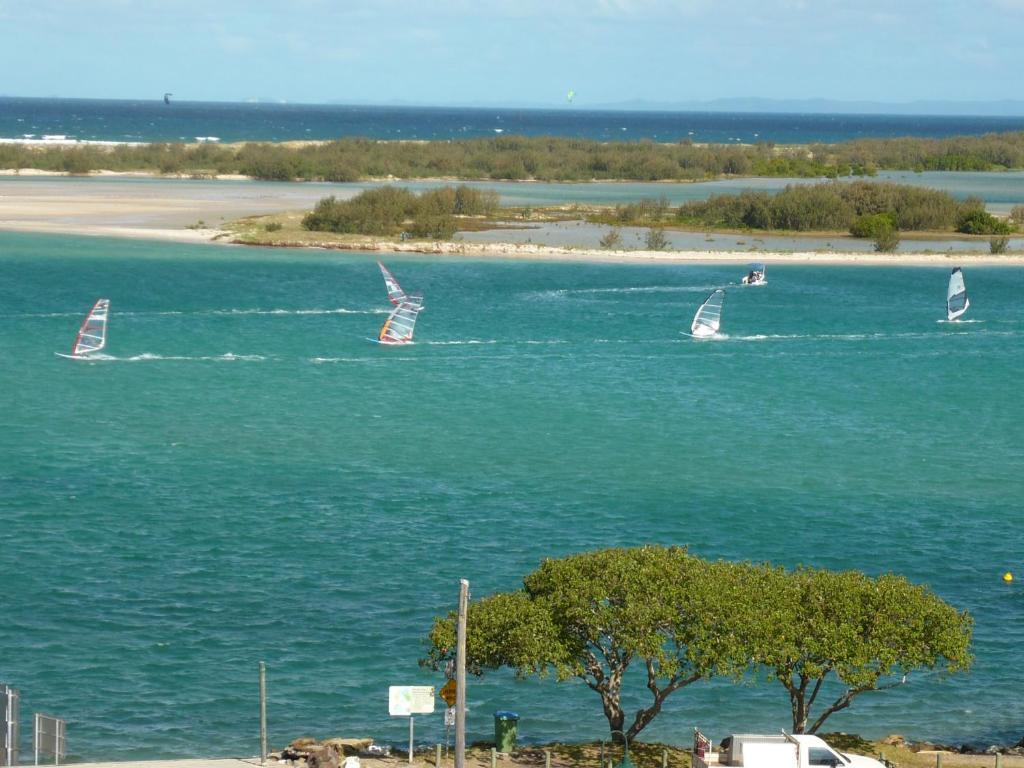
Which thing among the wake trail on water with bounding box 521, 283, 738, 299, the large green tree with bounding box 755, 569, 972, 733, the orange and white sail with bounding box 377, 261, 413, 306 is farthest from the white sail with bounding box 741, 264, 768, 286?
the large green tree with bounding box 755, 569, 972, 733

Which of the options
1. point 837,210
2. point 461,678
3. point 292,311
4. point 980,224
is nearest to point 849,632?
point 461,678

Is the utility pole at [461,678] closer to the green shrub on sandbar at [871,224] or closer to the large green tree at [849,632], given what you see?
the large green tree at [849,632]

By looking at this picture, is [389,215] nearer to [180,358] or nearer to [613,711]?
[180,358]

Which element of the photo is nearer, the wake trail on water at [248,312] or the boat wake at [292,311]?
the wake trail on water at [248,312]

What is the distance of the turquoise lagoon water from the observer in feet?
90.1

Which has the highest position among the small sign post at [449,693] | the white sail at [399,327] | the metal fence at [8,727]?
the white sail at [399,327]

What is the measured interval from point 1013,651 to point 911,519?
8.92 metres

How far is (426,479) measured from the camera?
4166 centimetres

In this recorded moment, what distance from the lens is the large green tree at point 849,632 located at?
2281 centimetres

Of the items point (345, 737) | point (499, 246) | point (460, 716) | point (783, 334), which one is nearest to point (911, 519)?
point (345, 737)

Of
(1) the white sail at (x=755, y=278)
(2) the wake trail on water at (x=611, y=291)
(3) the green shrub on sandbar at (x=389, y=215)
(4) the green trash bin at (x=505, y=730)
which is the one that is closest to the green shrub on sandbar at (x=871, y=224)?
(1) the white sail at (x=755, y=278)

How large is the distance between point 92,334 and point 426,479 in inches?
1009

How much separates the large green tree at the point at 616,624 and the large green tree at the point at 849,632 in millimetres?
604

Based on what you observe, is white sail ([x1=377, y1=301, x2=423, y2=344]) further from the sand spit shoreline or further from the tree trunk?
the tree trunk
